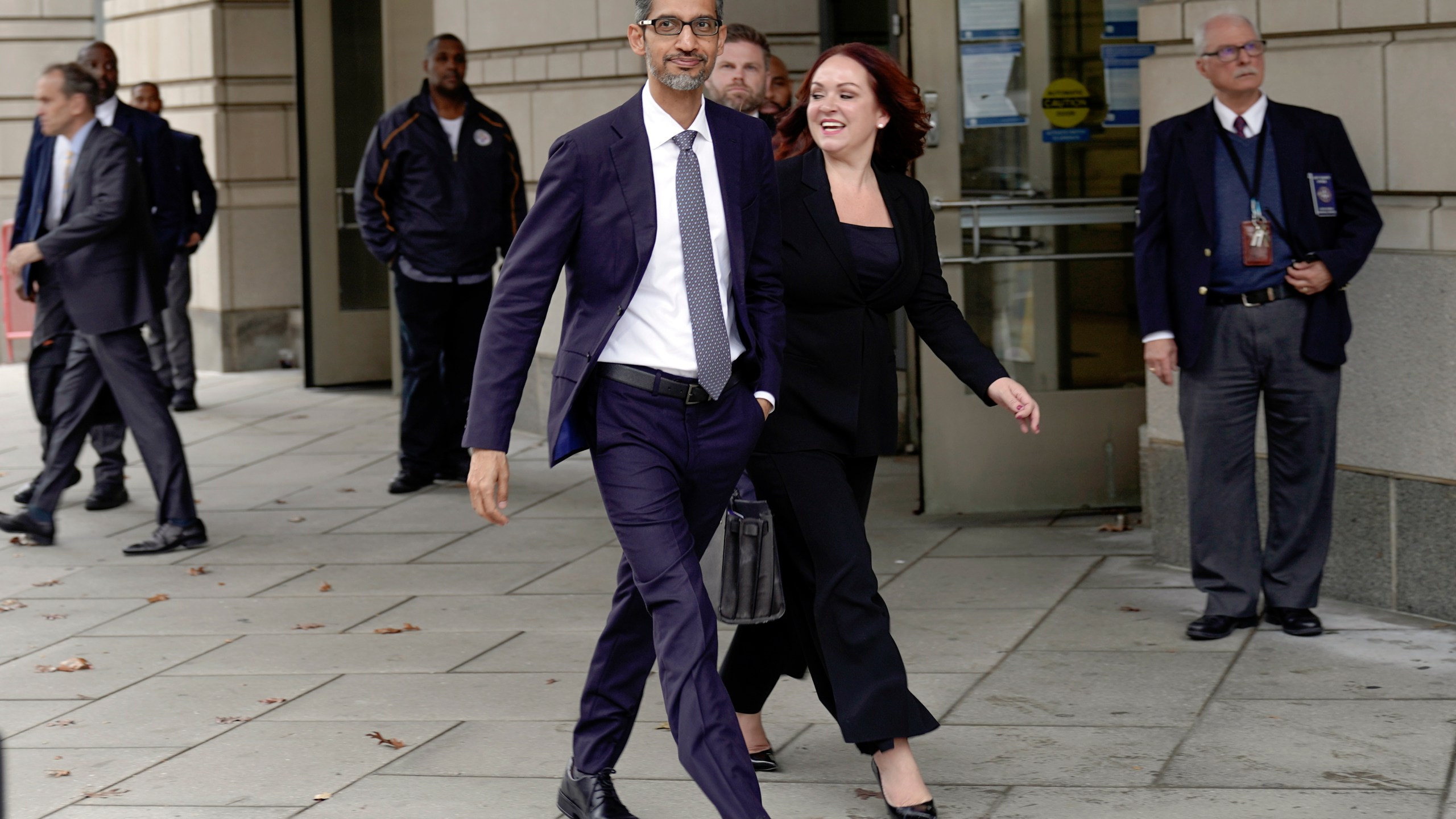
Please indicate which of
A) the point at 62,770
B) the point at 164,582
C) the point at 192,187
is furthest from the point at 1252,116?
the point at 192,187

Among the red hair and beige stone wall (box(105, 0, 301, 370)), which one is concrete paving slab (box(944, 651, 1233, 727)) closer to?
the red hair

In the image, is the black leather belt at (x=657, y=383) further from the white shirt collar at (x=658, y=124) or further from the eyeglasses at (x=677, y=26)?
the eyeglasses at (x=677, y=26)

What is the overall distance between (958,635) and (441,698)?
5.48ft

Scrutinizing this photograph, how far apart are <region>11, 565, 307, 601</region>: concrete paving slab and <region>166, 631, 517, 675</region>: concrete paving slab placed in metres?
0.81

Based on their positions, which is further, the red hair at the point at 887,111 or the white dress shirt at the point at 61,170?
the white dress shirt at the point at 61,170

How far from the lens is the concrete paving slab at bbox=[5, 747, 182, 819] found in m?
4.33

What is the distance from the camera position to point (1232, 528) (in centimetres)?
567

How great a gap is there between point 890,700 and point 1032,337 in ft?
12.8

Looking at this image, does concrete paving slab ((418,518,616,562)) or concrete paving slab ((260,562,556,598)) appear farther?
concrete paving slab ((418,518,616,562))

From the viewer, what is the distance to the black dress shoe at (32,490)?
7535 mm

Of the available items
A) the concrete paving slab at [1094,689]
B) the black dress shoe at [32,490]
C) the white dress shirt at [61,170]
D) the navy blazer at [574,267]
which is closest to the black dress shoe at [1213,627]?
the concrete paving slab at [1094,689]

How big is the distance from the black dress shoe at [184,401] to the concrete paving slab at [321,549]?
13.1ft

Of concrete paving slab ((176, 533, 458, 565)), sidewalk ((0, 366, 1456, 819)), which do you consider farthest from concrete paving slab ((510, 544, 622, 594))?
concrete paving slab ((176, 533, 458, 565))

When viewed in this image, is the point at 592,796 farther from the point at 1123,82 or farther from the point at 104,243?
the point at 1123,82
